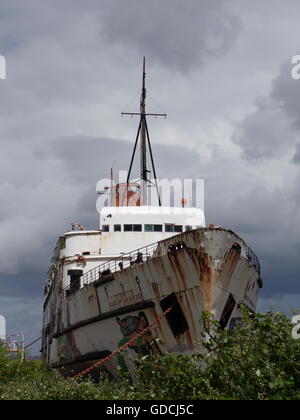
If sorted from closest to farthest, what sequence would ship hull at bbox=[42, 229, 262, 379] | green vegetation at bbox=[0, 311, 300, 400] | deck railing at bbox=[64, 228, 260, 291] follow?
green vegetation at bbox=[0, 311, 300, 400]
ship hull at bbox=[42, 229, 262, 379]
deck railing at bbox=[64, 228, 260, 291]

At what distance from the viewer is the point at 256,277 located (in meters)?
25.3

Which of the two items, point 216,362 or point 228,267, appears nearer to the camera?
point 216,362

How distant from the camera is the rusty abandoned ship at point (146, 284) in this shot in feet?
68.8

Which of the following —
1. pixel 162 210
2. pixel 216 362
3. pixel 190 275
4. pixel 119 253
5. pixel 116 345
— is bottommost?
pixel 216 362

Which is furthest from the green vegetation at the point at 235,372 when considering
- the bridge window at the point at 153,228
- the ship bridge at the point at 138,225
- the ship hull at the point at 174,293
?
the bridge window at the point at 153,228

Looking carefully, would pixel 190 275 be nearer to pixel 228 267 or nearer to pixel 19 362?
pixel 228 267

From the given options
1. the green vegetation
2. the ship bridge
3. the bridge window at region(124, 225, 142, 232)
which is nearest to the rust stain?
the ship bridge

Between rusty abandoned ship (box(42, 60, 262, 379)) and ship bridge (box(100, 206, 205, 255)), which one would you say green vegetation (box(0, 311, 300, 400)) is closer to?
rusty abandoned ship (box(42, 60, 262, 379))

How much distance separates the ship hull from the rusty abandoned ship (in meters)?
0.03

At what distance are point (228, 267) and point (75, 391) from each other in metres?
9.45

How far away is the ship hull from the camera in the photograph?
20828 mm

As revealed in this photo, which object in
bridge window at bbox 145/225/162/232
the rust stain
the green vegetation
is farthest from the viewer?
bridge window at bbox 145/225/162/232

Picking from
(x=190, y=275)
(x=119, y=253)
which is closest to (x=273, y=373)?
(x=190, y=275)
